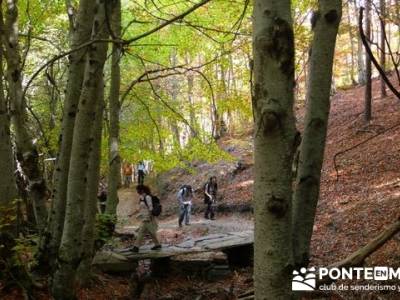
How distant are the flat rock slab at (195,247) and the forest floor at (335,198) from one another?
62cm


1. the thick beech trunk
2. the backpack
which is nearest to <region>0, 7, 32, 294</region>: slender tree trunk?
the thick beech trunk

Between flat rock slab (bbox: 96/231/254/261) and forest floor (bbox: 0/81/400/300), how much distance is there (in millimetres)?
621

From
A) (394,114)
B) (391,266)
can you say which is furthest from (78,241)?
(394,114)

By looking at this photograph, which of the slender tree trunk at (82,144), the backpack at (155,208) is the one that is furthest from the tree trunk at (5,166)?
the backpack at (155,208)

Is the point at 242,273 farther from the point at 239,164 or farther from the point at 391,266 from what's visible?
the point at 239,164

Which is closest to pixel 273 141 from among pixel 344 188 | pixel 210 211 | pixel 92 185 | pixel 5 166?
pixel 5 166

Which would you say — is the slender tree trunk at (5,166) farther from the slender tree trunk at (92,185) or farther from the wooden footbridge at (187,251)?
the wooden footbridge at (187,251)

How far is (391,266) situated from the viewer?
21.6ft

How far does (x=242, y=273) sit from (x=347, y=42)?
1234 inches

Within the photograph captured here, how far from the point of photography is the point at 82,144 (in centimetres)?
441

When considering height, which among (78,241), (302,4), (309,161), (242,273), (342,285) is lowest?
(242,273)

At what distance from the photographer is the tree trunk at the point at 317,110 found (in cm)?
222

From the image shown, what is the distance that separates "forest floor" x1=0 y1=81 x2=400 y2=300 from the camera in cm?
815

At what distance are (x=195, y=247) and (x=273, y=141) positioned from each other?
30.5ft
